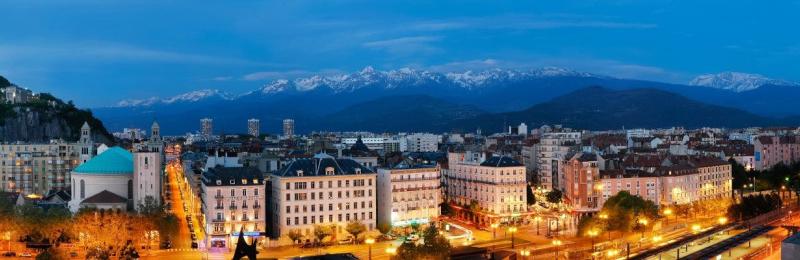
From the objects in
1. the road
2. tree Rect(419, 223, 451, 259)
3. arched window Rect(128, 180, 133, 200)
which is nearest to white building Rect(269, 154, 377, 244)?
the road

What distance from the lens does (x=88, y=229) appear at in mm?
56594

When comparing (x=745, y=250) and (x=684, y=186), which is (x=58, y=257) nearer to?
(x=745, y=250)

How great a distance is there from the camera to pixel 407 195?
66812mm

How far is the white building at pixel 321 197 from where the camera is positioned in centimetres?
6069

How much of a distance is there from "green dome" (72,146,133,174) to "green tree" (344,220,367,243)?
23930mm

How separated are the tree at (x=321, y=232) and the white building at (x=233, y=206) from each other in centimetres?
380

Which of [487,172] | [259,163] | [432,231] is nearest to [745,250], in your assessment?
[432,231]

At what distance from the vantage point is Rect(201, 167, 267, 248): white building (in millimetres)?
58000

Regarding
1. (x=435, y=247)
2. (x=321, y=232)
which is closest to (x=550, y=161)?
(x=321, y=232)

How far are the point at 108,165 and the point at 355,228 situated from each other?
86.5 ft

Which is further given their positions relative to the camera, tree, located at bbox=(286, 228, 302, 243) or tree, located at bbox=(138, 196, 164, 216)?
tree, located at bbox=(138, 196, 164, 216)

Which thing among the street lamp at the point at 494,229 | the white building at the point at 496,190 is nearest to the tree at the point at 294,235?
the street lamp at the point at 494,229

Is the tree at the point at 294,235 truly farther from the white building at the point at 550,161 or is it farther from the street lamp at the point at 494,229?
the white building at the point at 550,161

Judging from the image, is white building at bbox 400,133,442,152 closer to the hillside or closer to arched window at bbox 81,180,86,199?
the hillside
